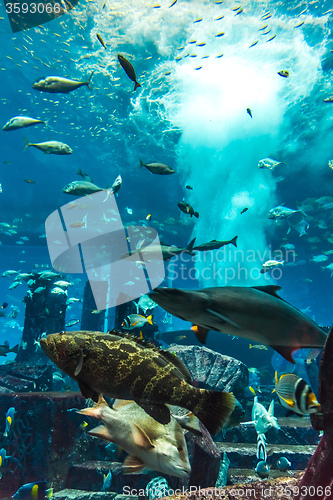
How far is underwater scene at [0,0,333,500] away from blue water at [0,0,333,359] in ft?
0.36

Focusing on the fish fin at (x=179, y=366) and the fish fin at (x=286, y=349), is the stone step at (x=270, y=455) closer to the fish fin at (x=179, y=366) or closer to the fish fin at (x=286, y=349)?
the fish fin at (x=286, y=349)

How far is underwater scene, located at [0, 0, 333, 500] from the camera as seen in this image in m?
1.49

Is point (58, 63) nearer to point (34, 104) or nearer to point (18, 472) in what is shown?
point (34, 104)

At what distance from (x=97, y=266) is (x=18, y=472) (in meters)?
27.1

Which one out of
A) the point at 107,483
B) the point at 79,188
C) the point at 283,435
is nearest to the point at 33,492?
the point at 107,483

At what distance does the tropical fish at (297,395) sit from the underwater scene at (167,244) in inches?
0.9

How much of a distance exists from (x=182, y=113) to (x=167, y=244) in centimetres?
1590

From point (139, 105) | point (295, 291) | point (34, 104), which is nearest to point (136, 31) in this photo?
point (139, 105)

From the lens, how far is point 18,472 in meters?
5.91

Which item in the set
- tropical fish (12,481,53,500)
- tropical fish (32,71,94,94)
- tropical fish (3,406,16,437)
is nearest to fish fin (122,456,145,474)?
tropical fish (12,481,53,500)

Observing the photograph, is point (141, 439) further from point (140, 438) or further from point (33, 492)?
point (33, 492)

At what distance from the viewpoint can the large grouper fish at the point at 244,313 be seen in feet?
4.58

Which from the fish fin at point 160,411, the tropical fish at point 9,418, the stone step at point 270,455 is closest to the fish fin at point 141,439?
the fish fin at point 160,411

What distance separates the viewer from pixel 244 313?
1.43 metres
